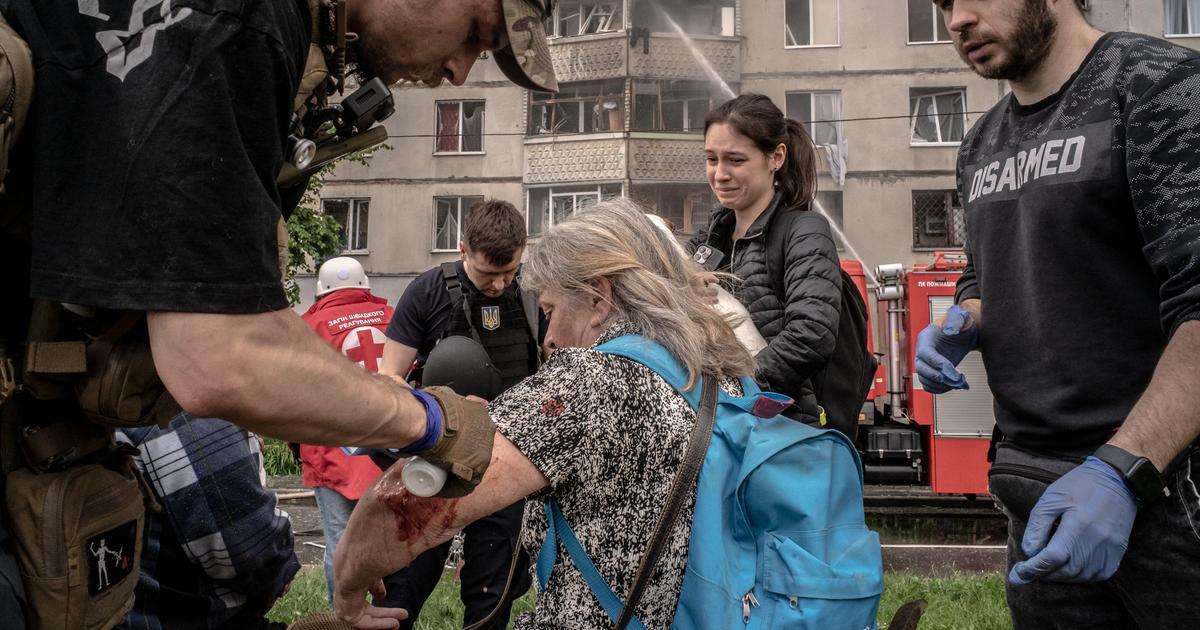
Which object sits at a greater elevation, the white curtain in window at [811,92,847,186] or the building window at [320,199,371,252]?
the white curtain in window at [811,92,847,186]

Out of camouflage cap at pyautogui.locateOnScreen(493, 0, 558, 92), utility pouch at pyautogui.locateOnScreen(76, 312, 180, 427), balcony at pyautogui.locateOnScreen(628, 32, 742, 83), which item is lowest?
utility pouch at pyautogui.locateOnScreen(76, 312, 180, 427)

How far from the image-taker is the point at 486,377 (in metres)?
4.16

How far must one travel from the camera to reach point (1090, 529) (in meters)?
1.74

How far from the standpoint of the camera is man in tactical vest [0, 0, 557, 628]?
1.13 m

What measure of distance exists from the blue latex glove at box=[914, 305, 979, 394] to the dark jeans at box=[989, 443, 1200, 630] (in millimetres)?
265

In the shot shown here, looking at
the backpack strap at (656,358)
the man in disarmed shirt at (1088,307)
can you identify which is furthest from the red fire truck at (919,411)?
the backpack strap at (656,358)

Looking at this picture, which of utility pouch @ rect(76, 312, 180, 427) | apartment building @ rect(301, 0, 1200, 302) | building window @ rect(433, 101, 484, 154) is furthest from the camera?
building window @ rect(433, 101, 484, 154)

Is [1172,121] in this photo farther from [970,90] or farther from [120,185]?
[970,90]

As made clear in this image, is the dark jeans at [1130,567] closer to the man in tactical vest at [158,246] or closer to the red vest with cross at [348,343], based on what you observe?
the man in tactical vest at [158,246]

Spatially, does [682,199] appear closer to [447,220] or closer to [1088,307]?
[447,220]

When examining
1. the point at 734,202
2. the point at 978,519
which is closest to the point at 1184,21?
the point at 978,519

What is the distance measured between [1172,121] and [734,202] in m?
→ 2.03

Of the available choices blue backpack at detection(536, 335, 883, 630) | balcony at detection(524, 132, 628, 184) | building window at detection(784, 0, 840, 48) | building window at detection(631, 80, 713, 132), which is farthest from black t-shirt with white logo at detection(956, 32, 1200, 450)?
building window at detection(784, 0, 840, 48)

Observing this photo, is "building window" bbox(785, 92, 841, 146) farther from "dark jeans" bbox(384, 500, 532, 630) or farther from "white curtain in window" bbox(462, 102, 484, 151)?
"dark jeans" bbox(384, 500, 532, 630)
